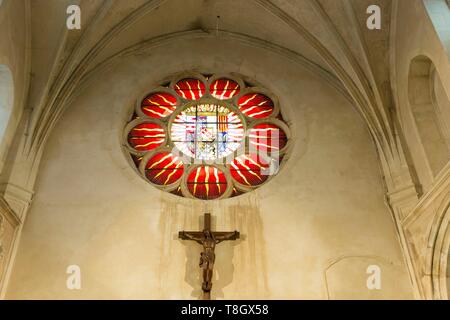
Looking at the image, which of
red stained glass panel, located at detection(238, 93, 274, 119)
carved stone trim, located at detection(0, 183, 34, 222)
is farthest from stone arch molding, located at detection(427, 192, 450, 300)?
carved stone trim, located at detection(0, 183, 34, 222)

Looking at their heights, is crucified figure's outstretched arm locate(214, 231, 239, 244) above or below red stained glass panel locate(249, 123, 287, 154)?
below

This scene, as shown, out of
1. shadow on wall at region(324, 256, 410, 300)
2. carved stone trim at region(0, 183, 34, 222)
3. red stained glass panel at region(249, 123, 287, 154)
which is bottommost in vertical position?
shadow on wall at region(324, 256, 410, 300)

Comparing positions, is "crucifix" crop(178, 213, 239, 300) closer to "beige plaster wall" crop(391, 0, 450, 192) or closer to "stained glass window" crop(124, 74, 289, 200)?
"stained glass window" crop(124, 74, 289, 200)

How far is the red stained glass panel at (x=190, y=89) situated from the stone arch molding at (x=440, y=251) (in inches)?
179

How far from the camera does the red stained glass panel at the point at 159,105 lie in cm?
942

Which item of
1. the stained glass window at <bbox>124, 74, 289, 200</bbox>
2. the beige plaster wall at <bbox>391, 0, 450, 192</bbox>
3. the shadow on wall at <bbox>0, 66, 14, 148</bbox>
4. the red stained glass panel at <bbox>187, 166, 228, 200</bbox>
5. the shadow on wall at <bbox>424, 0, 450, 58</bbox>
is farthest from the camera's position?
A: the stained glass window at <bbox>124, 74, 289, 200</bbox>

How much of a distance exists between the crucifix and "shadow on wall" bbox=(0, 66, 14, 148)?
3.00 metres

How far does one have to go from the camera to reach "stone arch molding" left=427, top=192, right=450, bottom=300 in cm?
682

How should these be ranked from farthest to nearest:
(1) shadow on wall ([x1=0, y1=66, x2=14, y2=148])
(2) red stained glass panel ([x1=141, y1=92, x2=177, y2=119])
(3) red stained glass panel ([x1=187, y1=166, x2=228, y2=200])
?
(2) red stained glass panel ([x1=141, y1=92, x2=177, y2=119]) < (3) red stained glass panel ([x1=187, y1=166, x2=228, y2=200]) < (1) shadow on wall ([x1=0, y1=66, x2=14, y2=148])

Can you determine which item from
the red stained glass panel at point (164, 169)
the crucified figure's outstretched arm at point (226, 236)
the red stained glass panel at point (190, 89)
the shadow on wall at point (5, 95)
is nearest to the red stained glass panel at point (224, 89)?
the red stained glass panel at point (190, 89)

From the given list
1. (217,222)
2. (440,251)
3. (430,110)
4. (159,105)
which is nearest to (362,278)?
(440,251)

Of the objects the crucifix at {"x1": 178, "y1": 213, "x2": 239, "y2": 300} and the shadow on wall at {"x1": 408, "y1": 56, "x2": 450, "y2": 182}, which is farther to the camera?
the shadow on wall at {"x1": 408, "y1": 56, "x2": 450, "y2": 182}

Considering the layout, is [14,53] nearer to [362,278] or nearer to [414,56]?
[414,56]

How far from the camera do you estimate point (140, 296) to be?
23.3ft
